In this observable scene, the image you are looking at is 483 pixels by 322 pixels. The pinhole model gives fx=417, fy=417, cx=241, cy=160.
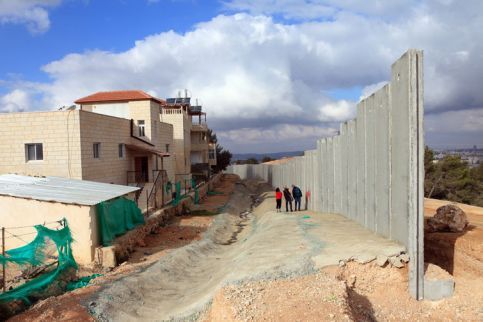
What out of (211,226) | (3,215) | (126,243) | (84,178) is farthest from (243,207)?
(3,215)

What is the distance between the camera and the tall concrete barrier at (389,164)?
8484 mm

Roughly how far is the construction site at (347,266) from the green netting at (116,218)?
385 mm

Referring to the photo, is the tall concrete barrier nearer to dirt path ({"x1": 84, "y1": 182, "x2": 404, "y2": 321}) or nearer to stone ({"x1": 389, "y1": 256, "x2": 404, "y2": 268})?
stone ({"x1": 389, "y1": 256, "x2": 404, "y2": 268})

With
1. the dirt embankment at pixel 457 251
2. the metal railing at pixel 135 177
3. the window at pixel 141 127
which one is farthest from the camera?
the window at pixel 141 127

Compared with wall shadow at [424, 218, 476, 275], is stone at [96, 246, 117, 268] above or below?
below

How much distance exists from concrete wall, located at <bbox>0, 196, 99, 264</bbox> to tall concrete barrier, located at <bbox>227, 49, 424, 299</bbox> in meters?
8.60

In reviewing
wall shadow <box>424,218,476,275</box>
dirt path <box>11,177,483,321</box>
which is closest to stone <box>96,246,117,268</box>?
dirt path <box>11,177,483,321</box>

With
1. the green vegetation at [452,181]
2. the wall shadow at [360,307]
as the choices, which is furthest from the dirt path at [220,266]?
the green vegetation at [452,181]

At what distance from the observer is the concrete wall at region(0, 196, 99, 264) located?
→ 1321cm

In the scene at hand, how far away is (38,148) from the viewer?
63.0 feet

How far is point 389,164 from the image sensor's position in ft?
33.3

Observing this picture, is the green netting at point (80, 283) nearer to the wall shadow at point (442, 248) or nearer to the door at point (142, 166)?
the wall shadow at point (442, 248)

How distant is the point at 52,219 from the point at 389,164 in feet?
34.2

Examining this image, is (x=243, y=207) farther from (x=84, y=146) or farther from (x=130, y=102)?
(x=84, y=146)
